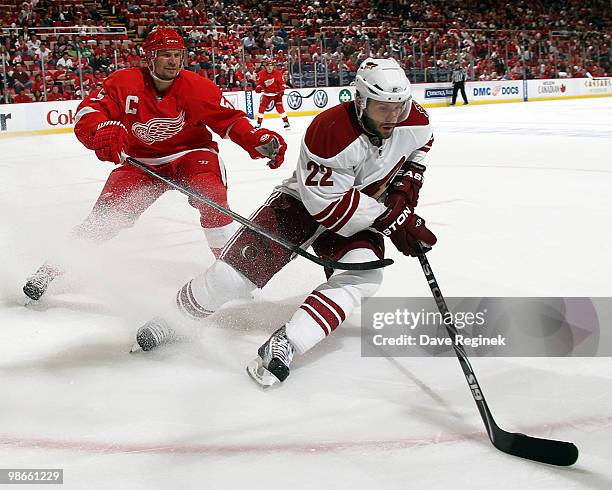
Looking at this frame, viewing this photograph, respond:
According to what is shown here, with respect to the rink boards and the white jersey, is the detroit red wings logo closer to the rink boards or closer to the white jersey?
the white jersey

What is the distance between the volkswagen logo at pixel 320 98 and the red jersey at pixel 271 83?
259cm

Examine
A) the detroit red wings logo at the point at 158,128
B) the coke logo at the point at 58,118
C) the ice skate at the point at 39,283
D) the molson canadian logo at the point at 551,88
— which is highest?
the detroit red wings logo at the point at 158,128

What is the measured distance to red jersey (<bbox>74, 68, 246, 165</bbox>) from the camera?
139 inches

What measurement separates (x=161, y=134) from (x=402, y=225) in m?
1.43

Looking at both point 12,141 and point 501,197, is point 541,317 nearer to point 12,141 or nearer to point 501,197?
point 501,197

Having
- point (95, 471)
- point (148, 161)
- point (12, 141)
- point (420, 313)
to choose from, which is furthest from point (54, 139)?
point (95, 471)

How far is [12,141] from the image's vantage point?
11.6 m

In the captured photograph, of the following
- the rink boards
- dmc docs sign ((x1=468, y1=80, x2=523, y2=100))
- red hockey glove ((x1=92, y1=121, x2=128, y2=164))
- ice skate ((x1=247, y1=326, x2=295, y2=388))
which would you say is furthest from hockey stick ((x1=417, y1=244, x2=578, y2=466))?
dmc docs sign ((x1=468, y1=80, x2=523, y2=100))

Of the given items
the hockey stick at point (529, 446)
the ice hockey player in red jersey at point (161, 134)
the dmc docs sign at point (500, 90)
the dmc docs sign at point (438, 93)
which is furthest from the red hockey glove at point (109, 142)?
the dmc docs sign at point (500, 90)

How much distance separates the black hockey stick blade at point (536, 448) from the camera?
193 centimetres

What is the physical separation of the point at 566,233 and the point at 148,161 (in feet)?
7.81

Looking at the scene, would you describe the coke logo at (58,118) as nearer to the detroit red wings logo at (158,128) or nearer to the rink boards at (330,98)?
the rink boards at (330,98)

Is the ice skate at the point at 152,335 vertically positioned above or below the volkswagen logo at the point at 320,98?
above

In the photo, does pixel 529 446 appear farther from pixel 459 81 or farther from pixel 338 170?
pixel 459 81
